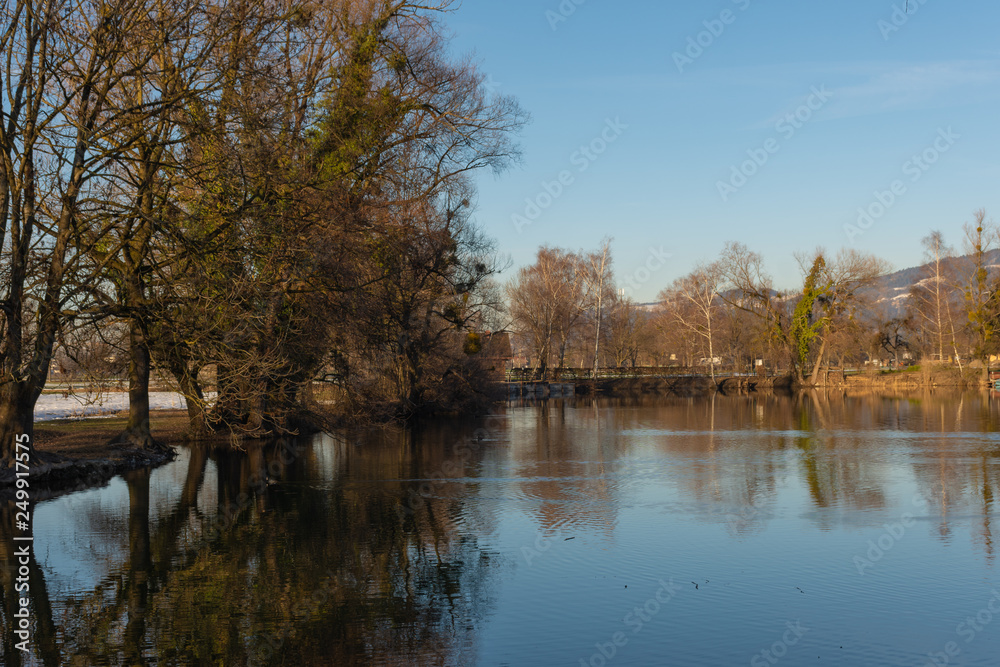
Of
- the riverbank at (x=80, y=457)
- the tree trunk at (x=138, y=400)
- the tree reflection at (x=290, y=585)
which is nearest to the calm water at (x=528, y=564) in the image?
the tree reflection at (x=290, y=585)

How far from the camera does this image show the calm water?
8031 millimetres

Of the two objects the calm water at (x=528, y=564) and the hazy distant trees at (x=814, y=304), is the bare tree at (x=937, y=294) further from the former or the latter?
the calm water at (x=528, y=564)

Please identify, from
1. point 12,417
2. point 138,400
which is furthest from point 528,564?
point 138,400

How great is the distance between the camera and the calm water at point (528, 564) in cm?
803

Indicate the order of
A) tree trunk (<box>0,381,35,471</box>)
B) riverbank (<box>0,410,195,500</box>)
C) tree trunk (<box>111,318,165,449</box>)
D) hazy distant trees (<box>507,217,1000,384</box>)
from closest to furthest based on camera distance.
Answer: tree trunk (<box>0,381,35,471</box>)
riverbank (<box>0,410,195,500</box>)
tree trunk (<box>111,318,165,449</box>)
hazy distant trees (<box>507,217,1000,384</box>)

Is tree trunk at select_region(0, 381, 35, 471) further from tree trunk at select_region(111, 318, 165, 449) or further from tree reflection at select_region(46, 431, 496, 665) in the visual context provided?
tree trunk at select_region(111, 318, 165, 449)

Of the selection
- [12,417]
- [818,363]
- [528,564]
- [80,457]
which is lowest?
[528,564]

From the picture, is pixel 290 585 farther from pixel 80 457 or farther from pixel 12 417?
pixel 80 457

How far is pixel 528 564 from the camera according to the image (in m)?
11.2

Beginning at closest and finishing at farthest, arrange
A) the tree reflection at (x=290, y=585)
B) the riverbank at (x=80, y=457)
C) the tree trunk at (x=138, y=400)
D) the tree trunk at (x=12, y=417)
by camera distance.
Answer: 1. the tree reflection at (x=290, y=585)
2. the tree trunk at (x=12, y=417)
3. the riverbank at (x=80, y=457)
4. the tree trunk at (x=138, y=400)

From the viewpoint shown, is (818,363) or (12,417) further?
(818,363)

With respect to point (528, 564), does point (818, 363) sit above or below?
above

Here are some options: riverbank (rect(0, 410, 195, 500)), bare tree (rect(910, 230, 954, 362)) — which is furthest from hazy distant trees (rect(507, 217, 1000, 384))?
riverbank (rect(0, 410, 195, 500))

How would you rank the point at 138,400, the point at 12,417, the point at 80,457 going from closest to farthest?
the point at 12,417 → the point at 80,457 → the point at 138,400
